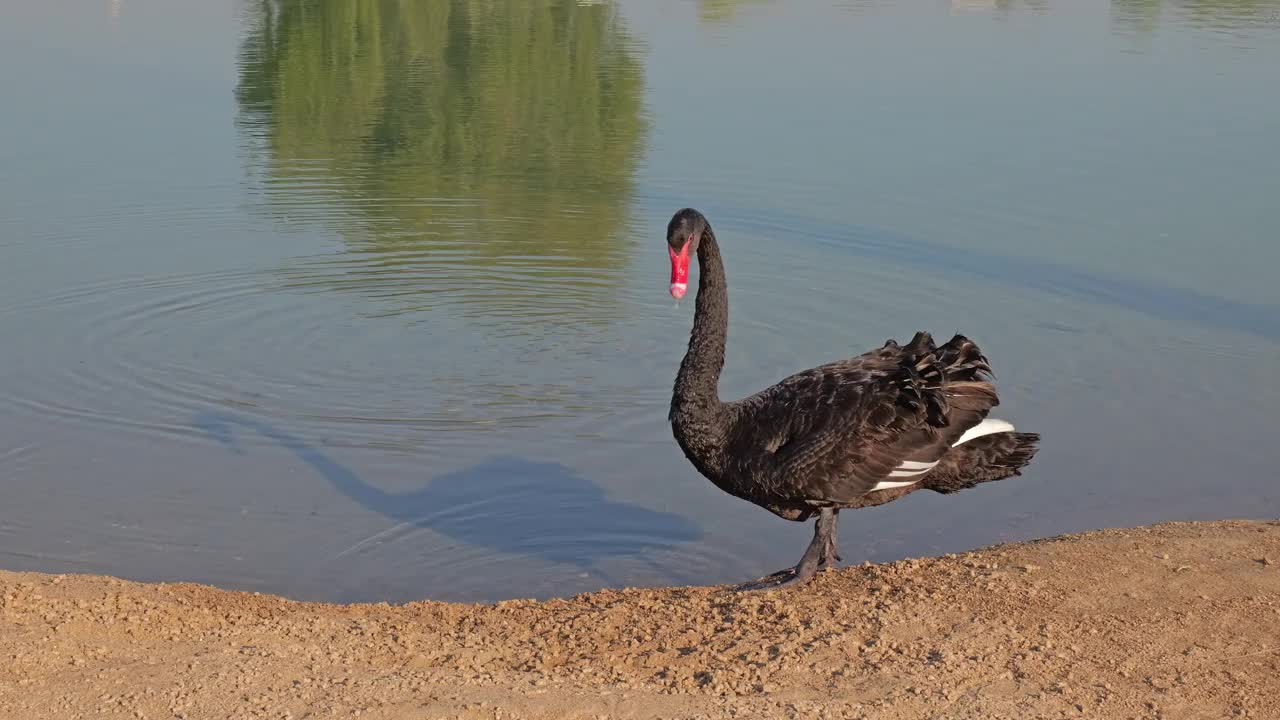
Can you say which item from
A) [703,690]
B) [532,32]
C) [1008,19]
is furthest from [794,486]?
[1008,19]

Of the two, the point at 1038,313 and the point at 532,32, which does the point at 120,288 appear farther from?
the point at 532,32

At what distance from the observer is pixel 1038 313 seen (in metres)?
10.4

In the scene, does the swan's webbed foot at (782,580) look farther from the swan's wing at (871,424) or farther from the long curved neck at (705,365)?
the long curved neck at (705,365)

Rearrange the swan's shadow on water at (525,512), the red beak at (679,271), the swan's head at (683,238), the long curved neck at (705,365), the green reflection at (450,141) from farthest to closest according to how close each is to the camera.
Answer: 1. the green reflection at (450,141)
2. the swan's shadow on water at (525,512)
3. the long curved neck at (705,365)
4. the swan's head at (683,238)
5. the red beak at (679,271)

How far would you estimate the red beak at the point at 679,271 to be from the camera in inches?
222

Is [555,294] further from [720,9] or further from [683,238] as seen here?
[720,9]

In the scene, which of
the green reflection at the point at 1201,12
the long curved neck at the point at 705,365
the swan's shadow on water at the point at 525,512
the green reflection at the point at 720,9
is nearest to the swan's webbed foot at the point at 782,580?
the long curved neck at the point at 705,365

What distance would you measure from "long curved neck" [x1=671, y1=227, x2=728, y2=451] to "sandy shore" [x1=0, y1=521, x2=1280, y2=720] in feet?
2.21

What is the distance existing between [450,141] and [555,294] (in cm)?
609

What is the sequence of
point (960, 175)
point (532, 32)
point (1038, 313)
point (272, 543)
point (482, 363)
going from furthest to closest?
1. point (532, 32)
2. point (960, 175)
3. point (1038, 313)
4. point (482, 363)
5. point (272, 543)

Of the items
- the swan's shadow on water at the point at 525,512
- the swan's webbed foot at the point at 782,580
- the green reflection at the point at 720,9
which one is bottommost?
the swan's shadow on water at the point at 525,512

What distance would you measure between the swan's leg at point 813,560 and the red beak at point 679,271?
1080 millimetres

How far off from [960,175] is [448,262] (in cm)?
558

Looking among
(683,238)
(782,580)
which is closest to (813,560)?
(782,580)
